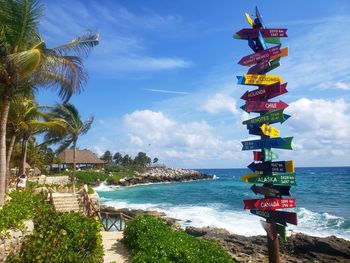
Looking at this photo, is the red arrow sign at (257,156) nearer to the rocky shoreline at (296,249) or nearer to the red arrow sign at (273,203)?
the red arrow sign at (273,203)

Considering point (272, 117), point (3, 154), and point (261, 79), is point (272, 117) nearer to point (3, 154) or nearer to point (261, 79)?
point (261, 79)

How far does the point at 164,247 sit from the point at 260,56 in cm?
570

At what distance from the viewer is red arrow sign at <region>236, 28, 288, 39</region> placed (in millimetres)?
8547

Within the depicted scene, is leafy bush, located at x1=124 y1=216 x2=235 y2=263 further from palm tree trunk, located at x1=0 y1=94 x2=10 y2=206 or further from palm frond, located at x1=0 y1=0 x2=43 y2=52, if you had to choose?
palm frond, located at x1=0 y1=0 x2=43 y2=52

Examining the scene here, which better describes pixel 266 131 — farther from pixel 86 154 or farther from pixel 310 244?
pixel 86 154

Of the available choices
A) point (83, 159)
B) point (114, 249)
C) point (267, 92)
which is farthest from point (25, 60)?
point (83, 159)

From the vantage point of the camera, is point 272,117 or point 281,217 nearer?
point 281,217

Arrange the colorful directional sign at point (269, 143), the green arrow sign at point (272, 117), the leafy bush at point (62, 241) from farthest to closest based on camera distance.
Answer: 1. the leafy bush at point (62, 241)
2. the green arrow sign at point (272, 117)
3. the colorful directional sign at point (269, 143)

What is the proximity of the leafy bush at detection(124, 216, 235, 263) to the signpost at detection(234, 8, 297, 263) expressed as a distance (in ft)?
6.61

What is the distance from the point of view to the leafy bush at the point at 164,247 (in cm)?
904

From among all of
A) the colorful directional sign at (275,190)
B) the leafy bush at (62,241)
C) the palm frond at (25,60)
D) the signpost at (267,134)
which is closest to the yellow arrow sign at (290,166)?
the signpost at (267,134)

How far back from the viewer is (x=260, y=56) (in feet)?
27.7

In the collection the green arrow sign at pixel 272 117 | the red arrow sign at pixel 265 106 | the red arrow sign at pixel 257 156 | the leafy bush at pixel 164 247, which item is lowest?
the leafy bush at pixel 164 247

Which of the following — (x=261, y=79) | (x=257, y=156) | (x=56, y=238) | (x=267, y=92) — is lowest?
(x=56, y=238)
